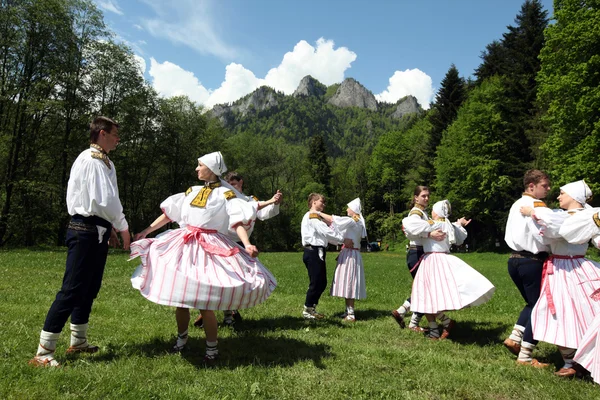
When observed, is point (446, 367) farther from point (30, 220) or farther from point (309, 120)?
point (309, 120)

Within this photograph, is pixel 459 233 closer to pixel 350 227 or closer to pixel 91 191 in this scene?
pixel 350 227

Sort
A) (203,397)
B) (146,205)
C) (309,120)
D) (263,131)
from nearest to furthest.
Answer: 1. (203,397)
2. (146,205)
3. (263,131)
4. (309,120)

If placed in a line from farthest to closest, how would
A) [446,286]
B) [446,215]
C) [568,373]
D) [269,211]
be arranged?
1. [446,215]
2. [269,211]
3. [446,286]
4. [568,373]

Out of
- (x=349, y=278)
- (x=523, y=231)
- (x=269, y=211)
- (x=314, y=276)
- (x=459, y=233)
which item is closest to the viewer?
(x=523, y=231)

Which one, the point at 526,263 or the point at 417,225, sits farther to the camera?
the point at 417,225

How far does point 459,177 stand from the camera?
142 ft

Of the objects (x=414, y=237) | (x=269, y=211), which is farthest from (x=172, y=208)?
(x=414, y=237)

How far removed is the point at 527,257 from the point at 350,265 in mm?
3819

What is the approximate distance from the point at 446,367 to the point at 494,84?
41753 mm

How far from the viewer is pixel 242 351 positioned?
5.64m

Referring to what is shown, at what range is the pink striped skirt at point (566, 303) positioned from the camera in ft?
16.3

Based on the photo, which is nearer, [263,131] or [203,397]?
[203,397]

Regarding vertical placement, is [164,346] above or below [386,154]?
below

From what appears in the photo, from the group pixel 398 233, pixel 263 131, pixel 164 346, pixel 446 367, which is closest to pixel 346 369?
pixel 446 367
